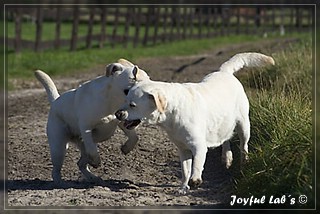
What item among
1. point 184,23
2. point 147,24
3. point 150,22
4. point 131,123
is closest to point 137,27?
point 147,24

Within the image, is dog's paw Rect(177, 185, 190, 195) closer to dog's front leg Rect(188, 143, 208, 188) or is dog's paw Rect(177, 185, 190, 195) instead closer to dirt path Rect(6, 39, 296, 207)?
dirt path Rect(6, 39, 296, 207)

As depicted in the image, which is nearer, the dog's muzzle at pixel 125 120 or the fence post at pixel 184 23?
the dog's muzzle at pixel 125 120

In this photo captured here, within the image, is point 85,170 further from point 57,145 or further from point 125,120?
point 125,120

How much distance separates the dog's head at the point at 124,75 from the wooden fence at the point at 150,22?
1492cm

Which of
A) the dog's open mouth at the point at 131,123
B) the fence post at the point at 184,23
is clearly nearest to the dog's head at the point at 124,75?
the dog's open mouth at the point at 131,123

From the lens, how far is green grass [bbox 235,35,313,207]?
266 inches

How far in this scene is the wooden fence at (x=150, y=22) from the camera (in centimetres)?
2625

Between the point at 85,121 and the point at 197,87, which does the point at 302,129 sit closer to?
the point at 197,87

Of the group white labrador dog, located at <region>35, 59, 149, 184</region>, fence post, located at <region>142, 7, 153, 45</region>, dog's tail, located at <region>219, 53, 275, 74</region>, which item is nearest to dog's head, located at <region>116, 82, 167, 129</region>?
white labrador dog, located at <region>35, 59, 149, 184</region>

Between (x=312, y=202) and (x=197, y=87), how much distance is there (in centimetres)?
195

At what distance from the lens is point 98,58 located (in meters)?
23.1

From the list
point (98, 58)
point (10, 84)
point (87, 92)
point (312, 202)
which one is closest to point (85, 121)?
point (87, 92)
